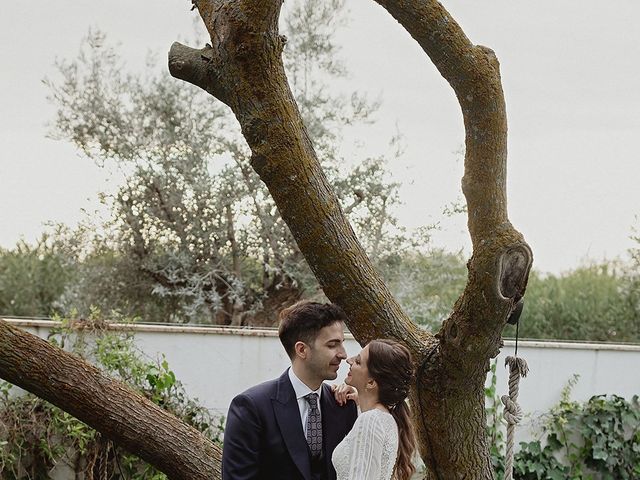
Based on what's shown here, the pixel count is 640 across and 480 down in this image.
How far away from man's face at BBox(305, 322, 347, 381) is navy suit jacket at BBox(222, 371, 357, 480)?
0.12m

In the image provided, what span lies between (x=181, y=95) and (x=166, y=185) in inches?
37.2

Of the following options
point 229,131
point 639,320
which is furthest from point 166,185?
point 639,320

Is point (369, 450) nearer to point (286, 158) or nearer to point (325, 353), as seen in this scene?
point (325, 353)

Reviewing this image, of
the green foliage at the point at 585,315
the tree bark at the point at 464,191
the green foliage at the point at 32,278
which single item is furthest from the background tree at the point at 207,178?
the tree bark at the point at 464,191

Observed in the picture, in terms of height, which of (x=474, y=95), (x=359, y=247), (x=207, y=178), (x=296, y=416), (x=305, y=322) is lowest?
(x=296, y=416)

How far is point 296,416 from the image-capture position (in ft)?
10.3

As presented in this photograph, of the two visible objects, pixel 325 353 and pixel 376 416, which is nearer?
pixel 376 416

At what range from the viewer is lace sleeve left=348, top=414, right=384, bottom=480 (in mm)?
2867

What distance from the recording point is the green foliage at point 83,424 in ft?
18.3

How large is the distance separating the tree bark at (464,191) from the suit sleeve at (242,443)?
0.77 metres

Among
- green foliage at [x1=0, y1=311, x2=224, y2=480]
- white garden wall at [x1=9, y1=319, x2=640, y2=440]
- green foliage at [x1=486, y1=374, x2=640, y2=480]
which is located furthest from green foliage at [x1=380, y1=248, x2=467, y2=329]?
green foliage at [x1=0, y1=311, x2=224, y2=480]

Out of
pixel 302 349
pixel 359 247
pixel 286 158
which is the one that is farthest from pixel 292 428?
pixel 286 158

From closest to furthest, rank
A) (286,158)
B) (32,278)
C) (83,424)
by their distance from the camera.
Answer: (286,158) → (83,424) → (32,278)

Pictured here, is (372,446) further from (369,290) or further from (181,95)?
(181,95)
